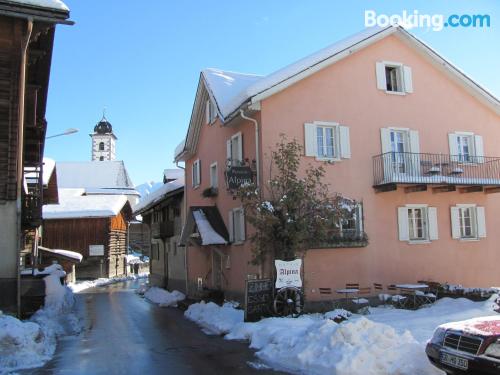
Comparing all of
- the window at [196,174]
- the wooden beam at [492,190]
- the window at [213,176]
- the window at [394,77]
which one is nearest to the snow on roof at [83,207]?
the window at [196,174]

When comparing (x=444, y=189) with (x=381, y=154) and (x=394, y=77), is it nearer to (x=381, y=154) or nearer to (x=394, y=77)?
(x=381, y=154)

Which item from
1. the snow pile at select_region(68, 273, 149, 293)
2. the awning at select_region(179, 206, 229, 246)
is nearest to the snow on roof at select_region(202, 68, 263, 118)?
the awning at select_region(179, 206, 229, 246)

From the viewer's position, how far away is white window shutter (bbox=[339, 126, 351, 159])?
17.7 m

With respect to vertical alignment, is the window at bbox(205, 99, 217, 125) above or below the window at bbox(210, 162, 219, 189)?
above

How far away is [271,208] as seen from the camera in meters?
14.3

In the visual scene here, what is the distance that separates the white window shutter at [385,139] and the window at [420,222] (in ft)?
7.04

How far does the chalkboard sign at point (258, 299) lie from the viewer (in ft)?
44.1

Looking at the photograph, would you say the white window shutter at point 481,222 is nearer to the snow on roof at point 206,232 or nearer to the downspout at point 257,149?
the downspout at point 257,149

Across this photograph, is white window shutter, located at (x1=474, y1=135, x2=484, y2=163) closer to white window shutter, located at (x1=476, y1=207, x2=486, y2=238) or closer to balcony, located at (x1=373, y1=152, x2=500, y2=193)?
balcony, located at (x1=373, y1=152, x2=500, y2=193)

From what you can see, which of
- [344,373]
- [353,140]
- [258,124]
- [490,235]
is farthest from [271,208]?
[490,235]

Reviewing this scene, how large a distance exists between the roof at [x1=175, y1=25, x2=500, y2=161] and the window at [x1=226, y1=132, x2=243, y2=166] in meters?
0.89

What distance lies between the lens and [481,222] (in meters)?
19.8

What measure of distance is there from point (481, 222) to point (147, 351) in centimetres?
1421

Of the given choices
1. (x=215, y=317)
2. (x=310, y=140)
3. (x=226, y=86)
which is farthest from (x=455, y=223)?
(x=226, y=86)
